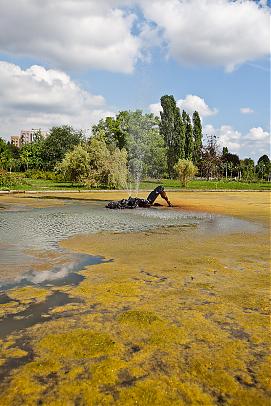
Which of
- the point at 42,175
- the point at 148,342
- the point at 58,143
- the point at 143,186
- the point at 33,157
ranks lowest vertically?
the point at 148,342

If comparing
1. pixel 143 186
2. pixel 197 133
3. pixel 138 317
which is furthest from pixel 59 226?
pixel 197 133

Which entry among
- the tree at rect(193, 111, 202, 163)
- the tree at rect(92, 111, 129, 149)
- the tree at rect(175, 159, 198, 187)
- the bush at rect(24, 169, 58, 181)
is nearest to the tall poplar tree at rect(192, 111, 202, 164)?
the tree at rect(193, 111, 202, 163)

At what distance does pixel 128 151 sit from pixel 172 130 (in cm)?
1394

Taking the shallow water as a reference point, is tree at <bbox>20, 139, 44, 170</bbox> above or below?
above

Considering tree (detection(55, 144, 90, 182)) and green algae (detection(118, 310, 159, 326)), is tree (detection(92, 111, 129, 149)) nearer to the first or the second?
tree (detection(55, 144, 90, 182))

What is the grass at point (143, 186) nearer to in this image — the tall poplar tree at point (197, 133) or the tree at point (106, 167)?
the tree at point (106, 167)

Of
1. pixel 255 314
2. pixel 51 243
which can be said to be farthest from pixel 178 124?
pixel 255 314

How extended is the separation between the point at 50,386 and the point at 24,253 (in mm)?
5948

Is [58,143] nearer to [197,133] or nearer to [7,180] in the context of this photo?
[197,133]

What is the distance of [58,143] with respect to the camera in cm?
8275

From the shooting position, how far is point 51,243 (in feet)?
34.6

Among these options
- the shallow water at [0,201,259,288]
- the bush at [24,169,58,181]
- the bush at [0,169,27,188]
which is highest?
the bush at [24,169,58,181]

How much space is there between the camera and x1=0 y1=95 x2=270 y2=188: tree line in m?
43.0

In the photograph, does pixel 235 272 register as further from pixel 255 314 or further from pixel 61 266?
pixel 61 266
